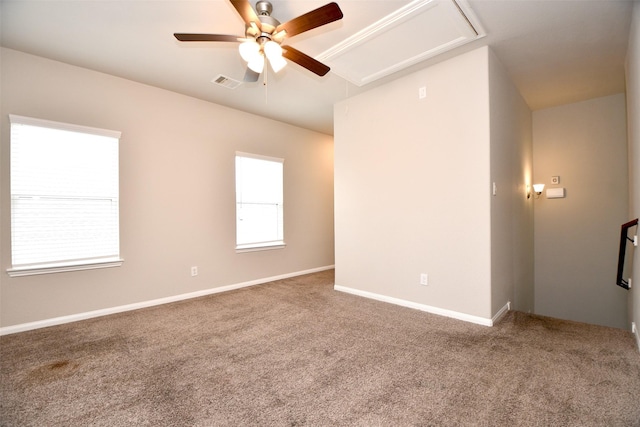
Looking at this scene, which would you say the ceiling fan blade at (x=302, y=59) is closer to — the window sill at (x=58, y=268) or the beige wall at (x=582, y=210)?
→ the window sill at (x=58, y=268)

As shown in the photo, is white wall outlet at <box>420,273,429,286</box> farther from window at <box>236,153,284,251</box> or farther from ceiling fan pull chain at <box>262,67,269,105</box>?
ceiling fan pull chain at <box>262,67,269,105</box>

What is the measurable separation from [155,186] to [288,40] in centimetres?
243

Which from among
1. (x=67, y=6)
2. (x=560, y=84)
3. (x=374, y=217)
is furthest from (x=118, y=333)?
(x=560, y=84)

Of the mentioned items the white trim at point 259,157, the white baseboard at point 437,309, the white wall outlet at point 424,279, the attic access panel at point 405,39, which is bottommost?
the white baseboard at point 437,309

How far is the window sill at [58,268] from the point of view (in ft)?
9.34

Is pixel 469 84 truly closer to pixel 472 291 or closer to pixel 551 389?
pixel 472 291

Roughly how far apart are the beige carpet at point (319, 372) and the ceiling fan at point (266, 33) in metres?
2.35

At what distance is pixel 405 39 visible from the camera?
109 inches

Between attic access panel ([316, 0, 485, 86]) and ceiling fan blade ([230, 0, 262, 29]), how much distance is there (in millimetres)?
1139

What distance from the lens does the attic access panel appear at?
2.37 metres

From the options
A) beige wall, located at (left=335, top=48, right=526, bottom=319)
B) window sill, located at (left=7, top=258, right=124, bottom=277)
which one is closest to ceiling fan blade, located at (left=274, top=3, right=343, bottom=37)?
beige wall, located at (left=335, top=48, right=526, bottom=319)

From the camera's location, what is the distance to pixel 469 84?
3.03m

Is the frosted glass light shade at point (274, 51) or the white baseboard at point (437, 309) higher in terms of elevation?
the frosted glass light shade at point (274, 51)

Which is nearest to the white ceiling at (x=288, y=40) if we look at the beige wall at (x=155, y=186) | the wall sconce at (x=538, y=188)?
the beige wall at (x=155, y=186)
